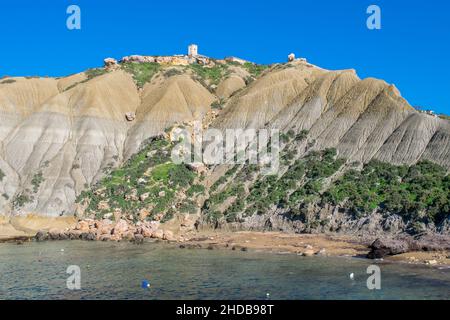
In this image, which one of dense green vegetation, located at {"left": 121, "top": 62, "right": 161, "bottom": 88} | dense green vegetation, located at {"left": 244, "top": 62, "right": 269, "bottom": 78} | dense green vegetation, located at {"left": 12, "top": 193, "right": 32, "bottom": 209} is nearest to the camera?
dense green vegetation, located at {"left": 12, "top": 193, "right": 32, "bottom": 209}

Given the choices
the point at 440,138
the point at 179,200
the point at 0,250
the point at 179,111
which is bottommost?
the point at 0,250

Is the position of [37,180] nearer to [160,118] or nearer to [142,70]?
[160,118]

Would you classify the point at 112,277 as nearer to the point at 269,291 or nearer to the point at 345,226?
the point at 269,291

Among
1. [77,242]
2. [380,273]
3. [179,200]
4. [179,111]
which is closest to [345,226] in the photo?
[380,273]

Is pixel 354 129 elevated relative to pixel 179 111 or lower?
lower

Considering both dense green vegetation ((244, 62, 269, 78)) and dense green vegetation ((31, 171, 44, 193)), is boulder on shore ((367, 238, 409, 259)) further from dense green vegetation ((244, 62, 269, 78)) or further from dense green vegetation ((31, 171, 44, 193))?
dense green vegetation ((244, 62, 269, 78))

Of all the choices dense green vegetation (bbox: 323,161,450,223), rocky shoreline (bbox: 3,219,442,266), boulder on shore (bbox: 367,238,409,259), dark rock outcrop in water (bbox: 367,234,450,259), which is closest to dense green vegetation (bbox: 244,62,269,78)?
dense green vegetation (bbox: 323,161,450,223)
